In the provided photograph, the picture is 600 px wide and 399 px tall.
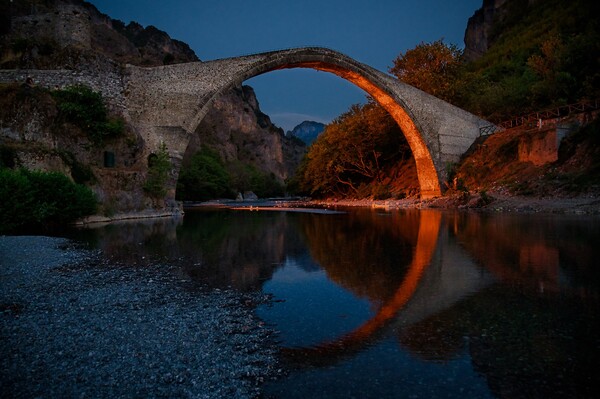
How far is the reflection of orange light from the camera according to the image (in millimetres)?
25625

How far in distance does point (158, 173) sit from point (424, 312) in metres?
16.2

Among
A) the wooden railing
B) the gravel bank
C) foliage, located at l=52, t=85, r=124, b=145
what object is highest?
the wooden railing

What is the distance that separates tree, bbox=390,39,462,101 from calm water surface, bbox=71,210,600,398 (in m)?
25.5

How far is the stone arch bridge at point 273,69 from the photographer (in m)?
18.7

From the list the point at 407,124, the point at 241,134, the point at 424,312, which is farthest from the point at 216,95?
the point at 241,134

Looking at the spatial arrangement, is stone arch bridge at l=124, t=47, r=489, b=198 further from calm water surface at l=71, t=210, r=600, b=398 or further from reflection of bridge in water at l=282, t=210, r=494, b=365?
reflection of bridge in water at l=282, t=210, r=494, b=365

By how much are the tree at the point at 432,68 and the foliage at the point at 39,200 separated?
25.4 metres

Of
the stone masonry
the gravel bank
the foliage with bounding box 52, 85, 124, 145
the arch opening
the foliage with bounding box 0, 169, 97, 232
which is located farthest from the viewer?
the arch opening

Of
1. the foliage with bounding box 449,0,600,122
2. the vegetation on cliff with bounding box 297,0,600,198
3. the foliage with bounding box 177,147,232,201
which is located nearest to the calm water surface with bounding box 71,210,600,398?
the vegetation on cliff with bounding box 297,0,600,198

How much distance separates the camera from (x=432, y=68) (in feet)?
103

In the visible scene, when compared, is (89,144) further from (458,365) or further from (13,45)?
(458,365)

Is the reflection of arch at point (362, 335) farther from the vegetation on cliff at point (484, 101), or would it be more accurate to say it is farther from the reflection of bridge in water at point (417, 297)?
the vegetation on cliff at point (484, 101)

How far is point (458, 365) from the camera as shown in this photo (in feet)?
7.63

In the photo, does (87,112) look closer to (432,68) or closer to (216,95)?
(216,95)
